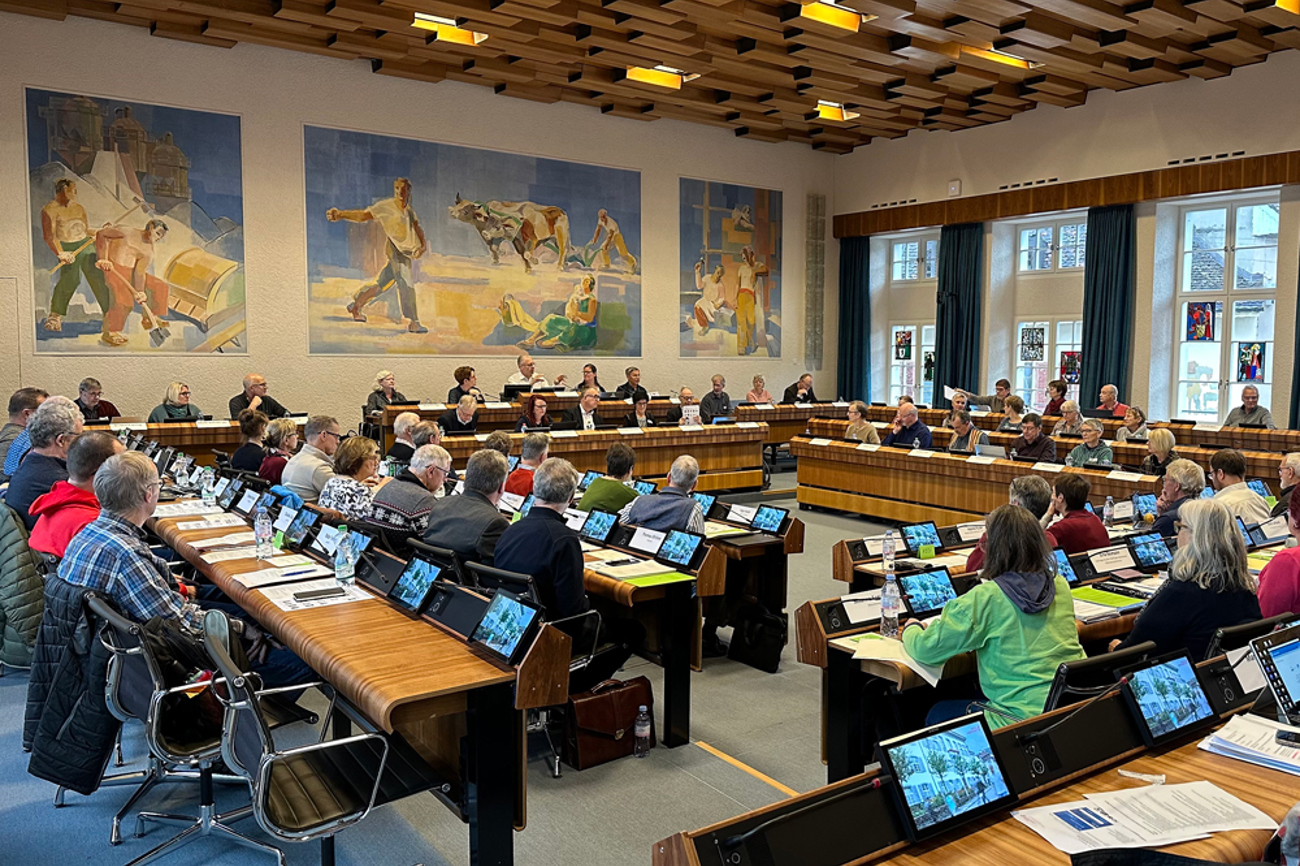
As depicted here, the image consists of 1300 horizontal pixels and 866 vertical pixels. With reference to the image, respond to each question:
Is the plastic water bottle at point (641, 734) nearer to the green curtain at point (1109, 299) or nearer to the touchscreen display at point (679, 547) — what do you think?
the touchscreen display at point (679, 547)

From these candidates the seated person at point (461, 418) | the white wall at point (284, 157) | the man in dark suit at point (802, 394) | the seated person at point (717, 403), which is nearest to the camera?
the seated person at point (461, 418)

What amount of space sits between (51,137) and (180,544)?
7443 millimetres

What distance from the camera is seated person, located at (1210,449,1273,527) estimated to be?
16.3ft

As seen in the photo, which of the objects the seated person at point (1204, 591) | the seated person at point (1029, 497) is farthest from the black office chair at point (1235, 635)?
the seated person at point (1029, 497)

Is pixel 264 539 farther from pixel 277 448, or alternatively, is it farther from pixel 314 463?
pixel 277 448

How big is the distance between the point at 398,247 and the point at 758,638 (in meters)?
8.46

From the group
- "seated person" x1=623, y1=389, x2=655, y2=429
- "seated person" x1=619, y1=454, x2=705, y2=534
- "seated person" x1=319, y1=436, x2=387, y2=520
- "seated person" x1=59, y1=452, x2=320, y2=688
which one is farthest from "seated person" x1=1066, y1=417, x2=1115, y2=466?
"seated person" x1=59, y1=452, x2=320, y2=688

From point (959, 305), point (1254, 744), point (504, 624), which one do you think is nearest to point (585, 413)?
point (959, 305)

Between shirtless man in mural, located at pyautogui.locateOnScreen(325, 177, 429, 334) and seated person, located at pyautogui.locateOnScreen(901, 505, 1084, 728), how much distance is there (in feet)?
32.7

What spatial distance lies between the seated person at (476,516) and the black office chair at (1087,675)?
2.19 meters

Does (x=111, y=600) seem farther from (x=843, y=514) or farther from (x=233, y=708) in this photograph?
(x=843, y=514)

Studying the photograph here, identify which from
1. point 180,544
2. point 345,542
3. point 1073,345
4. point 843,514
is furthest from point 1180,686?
point 1073,345

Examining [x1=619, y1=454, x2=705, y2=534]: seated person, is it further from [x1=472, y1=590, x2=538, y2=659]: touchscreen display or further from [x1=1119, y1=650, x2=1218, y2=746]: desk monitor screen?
[x1=1119, y1=650, x2=1218, y2=746]: desk monitor screen

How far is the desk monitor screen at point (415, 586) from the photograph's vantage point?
313 cm
